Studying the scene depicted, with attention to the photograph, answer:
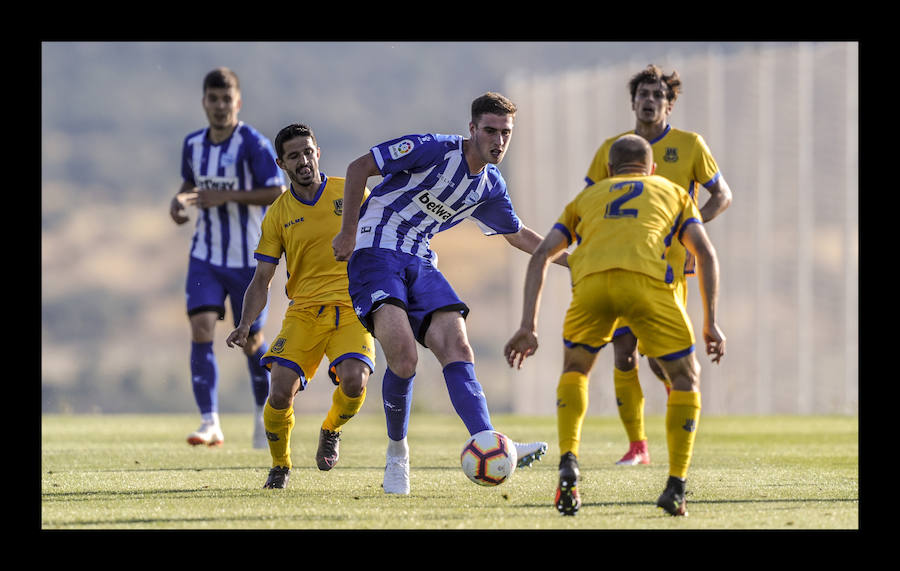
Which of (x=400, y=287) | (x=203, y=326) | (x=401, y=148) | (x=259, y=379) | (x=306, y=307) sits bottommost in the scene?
(x=259, y=379)

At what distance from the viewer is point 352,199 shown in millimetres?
5621

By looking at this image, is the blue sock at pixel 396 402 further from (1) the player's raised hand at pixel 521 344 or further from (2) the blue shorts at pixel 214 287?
(2) the blue shorts at pixel 214 287

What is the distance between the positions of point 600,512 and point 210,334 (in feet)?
14.6

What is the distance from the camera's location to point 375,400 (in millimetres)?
16938

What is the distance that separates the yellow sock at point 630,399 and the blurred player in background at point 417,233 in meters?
1.34

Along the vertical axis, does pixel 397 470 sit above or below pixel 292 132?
below

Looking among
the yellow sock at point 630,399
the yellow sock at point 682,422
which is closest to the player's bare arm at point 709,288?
the yellow sock at point 682,422

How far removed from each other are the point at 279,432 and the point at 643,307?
2.24 m

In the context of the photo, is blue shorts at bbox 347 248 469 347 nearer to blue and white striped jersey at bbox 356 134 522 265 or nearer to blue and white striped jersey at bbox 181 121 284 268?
blue and white striped jersey at bbox 356 134 522 265

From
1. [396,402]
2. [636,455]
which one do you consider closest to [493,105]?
[396,402]

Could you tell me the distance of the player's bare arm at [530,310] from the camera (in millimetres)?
4789

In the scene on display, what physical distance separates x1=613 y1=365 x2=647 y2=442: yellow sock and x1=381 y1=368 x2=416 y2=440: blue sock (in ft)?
4.98

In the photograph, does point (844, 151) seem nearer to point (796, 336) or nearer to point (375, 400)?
point (796, 336)

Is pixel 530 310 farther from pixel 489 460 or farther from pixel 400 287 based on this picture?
pixel 400 287
